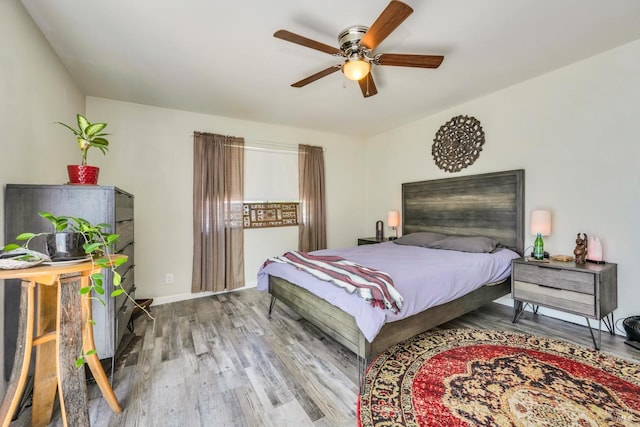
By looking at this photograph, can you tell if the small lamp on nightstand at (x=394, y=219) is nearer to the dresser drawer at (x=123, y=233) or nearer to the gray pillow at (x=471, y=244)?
the gray pillow at (x=471, y=244)

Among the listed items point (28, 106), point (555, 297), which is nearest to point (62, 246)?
point (28, 106)

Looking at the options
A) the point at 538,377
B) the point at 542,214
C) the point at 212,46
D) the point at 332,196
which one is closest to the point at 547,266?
the point at 542,214

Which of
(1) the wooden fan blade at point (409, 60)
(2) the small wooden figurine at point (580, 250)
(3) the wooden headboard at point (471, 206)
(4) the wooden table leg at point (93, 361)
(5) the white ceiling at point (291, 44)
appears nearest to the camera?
(4) the wooden table leg at point (93, 361)

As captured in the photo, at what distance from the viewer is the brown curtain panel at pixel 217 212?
371 cm

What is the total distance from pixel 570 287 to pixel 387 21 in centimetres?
260

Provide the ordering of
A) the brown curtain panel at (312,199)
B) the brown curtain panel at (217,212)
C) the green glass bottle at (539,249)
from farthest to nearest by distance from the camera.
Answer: the brown curtain panel at (312,199)
the brown curtain panel at (217,212)
the green glass bottle at (539,249)

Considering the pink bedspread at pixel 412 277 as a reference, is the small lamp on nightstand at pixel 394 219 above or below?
above

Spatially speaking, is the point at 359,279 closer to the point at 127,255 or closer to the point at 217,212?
the point at 127,255

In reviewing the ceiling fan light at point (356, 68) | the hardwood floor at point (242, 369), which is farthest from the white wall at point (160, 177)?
the ceiling fan light at point (356, 68)

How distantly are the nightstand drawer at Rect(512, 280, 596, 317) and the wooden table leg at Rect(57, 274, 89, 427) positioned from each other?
134 inches

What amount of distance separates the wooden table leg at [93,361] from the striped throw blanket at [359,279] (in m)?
1.46

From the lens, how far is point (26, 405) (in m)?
1.66

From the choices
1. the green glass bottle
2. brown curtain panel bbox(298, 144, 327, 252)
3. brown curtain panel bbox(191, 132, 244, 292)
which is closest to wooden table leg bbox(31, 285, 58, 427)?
brown curtain panel bbox(191, 132, 244, 292)

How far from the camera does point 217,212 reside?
382cm
